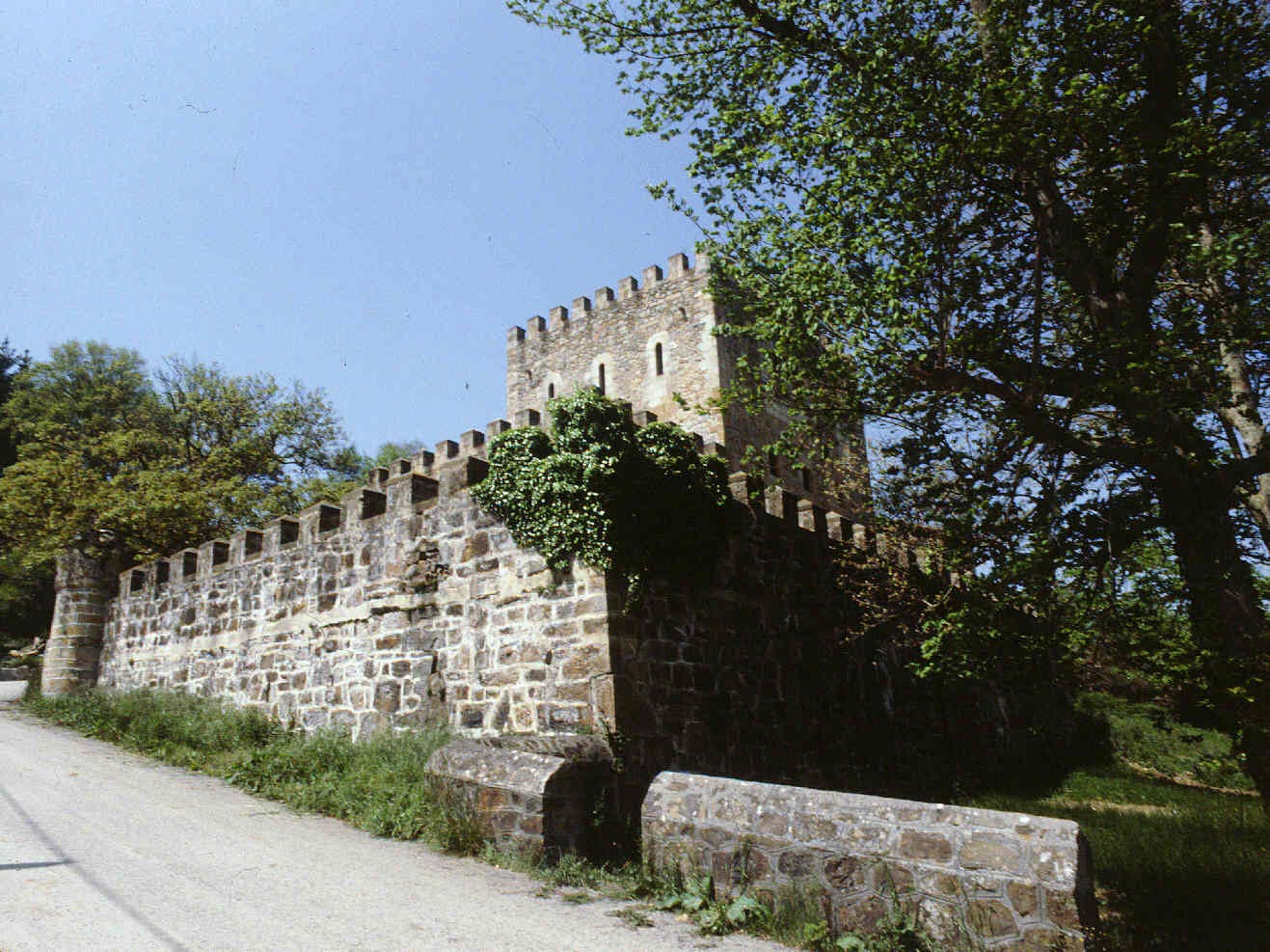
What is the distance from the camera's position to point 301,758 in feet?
28.3

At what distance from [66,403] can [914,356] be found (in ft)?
101

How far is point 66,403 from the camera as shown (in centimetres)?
2819

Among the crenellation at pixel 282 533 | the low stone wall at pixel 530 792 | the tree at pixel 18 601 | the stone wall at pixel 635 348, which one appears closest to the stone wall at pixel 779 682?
the low stone wall at pixel 530 792

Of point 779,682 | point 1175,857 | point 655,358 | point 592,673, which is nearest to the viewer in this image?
point 1175,857

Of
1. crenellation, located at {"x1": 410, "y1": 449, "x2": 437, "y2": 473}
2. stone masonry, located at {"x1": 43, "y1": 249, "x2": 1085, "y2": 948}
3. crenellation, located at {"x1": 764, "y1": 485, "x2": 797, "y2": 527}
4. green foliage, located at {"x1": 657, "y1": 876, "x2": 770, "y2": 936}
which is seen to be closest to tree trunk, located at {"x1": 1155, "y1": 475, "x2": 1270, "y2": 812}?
stone masonry, located at {"x1": 43, "y1": 249, "x2": 1085, "y2": 948}

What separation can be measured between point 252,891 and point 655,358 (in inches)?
803

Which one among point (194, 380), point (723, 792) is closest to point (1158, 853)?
point (723, 792)

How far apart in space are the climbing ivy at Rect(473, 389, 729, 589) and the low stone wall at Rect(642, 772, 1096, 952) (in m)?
2.74

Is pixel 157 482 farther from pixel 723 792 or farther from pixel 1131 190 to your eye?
pixel 1131 190

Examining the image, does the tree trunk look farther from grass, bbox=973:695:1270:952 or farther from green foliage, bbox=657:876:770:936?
green foliage, bbox=657:876:770:936

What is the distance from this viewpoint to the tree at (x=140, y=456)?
59.0 ft

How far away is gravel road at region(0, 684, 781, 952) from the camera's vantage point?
4.21m

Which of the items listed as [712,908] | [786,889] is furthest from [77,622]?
[786,889]

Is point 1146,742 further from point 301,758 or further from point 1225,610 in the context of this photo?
point 301,758
